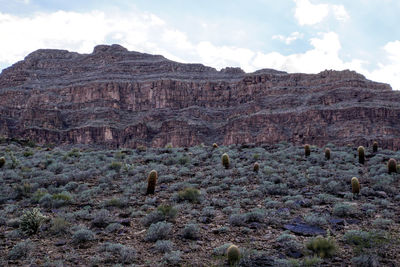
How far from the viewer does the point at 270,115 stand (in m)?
111

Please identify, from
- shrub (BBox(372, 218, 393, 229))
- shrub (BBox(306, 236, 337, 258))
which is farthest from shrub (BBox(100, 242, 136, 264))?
shrub (BBox(372, 218, 393, 229))

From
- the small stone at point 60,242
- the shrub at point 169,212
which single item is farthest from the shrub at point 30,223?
the shrub at point 169,212

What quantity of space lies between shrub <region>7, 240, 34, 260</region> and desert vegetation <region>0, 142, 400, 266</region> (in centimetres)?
2

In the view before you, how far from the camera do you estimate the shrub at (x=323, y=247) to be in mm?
7871

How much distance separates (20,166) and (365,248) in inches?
666

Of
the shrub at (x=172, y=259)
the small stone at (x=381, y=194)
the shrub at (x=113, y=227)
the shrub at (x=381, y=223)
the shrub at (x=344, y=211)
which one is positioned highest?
the small stone at (x=381, y=194)

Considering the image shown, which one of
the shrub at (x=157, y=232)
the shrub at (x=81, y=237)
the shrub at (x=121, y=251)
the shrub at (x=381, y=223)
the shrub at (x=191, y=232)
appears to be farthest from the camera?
the shrub at (x=381, y=223)

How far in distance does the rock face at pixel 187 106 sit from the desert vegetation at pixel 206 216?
8055 centimetres

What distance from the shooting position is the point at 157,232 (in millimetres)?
9000

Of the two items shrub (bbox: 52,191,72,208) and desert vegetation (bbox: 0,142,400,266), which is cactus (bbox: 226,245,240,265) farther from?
shrub (bbox: 52,191,72,208)

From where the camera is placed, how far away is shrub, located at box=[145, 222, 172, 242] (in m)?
8.93

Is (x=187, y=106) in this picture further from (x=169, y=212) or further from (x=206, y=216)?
(x=169, y=212)

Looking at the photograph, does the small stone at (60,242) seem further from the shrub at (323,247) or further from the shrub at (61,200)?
the shrub at (323,247)

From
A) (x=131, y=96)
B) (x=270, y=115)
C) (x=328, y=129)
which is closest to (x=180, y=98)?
(x=131, y=96)
